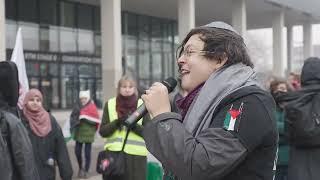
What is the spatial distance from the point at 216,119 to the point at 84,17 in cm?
2207

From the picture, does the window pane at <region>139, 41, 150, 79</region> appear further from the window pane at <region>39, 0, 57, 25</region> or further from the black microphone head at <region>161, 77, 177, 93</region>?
the black microphone head at <region>161, 77, 177, 93</region>

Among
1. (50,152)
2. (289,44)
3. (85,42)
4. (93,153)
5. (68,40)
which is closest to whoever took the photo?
(50,152)

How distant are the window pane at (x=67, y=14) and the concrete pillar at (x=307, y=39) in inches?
601

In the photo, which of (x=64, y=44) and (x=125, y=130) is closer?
(x=125, y=130)

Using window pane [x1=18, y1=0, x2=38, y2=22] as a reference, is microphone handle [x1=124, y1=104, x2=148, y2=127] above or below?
below

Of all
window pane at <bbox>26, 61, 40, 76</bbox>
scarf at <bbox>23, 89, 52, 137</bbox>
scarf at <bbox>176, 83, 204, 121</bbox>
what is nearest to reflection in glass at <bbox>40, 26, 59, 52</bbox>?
window pane at <bbox>26, 61, 40, 76</bbox>

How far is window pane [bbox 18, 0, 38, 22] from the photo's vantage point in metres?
20.5

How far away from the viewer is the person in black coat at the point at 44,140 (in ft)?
18.4

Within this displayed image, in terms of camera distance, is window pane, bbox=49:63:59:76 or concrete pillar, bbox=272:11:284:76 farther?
concrete pillar, bbox=272:11:284:76

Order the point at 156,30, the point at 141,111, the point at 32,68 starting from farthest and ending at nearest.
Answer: the point at 156,30 < the point at 32,68 < the point at 141,111

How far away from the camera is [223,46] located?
195 centimetres

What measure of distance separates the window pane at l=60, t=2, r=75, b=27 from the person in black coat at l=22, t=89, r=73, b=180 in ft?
55.0

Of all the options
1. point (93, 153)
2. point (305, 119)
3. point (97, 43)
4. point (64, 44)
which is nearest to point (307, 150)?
point (305, 119)

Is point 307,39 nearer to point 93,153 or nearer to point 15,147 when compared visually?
point 93,153
